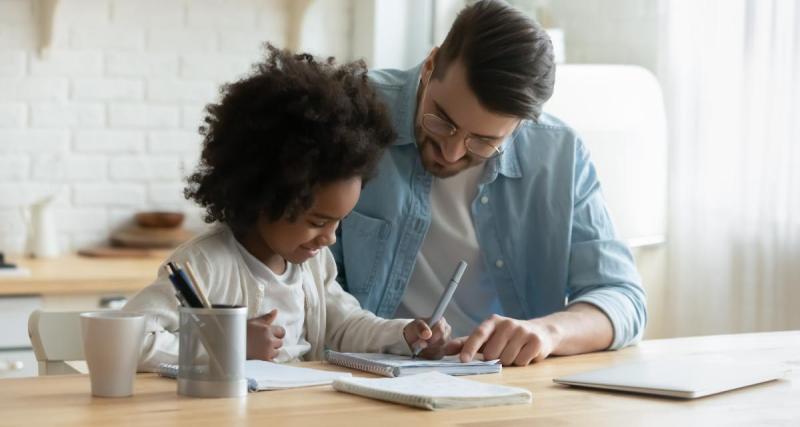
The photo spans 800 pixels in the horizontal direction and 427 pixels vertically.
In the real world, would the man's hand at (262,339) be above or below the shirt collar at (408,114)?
below

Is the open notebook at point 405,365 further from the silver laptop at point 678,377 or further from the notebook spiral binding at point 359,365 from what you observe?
the silver laptop at point 678,377

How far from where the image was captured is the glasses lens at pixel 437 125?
202cm

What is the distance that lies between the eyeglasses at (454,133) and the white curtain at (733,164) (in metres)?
1.38

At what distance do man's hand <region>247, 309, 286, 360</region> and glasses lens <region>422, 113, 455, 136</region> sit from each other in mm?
511

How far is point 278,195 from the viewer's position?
5.61 ft

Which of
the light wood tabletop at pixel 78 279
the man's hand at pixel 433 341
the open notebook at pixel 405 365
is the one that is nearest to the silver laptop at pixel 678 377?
the open notebook at pixel 405 365

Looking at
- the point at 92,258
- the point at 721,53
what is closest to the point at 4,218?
the point at 92,258

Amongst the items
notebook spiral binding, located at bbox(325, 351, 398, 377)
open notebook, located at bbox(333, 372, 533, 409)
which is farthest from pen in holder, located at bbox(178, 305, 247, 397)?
notebook spiral binding, located at bbox(325, 351, 398, 377)

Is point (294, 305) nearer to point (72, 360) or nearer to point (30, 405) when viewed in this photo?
point (72, 360)

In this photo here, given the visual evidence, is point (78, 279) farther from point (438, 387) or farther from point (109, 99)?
point (438, 387)

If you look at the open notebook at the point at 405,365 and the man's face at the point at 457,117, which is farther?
the man's face at the point at 457,117

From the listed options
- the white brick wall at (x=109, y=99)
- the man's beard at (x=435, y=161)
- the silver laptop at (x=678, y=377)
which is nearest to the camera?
the silver laptop at (x=678, y=377)

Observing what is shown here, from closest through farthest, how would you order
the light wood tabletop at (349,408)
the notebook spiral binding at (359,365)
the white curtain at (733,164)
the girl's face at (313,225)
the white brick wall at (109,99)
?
1. the light wood tabletop at (349,408)
2. the notebook spiral binding at (359,365)
3. the girl's face at (313,225)
4. the white curtain at (733,164)
5. the white brick wall at (109,99)

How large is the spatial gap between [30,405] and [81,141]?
2530 millimetres
